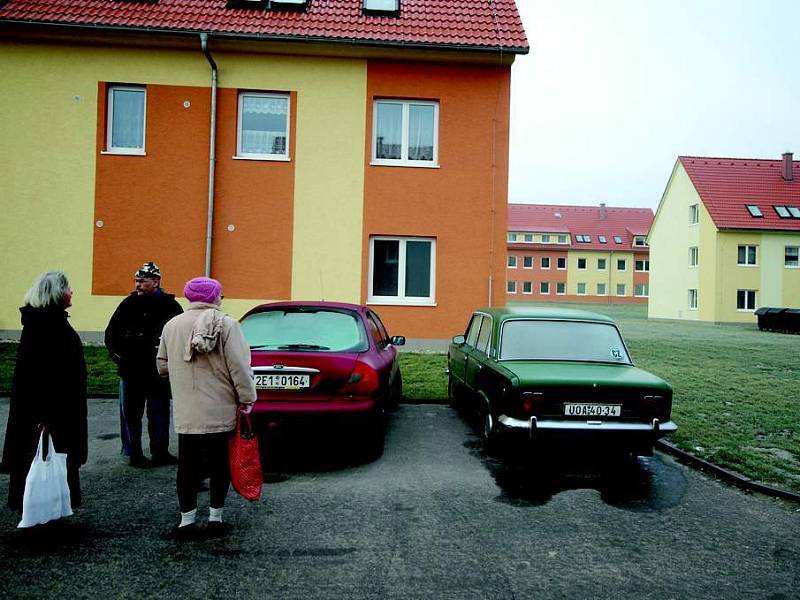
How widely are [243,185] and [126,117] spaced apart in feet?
10.5

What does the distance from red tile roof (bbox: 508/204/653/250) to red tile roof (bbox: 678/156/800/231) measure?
32.9 meters

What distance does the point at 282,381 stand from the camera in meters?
5.34

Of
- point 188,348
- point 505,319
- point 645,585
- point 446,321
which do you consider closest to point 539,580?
point 645,585

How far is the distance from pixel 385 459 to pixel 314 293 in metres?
8.37

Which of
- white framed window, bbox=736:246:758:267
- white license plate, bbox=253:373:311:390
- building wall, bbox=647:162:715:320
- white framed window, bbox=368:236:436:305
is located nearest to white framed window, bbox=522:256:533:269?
building wall, bbox=647:162:715:320

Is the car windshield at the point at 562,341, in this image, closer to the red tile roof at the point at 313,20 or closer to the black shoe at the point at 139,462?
the black shoe at the point at 139,462

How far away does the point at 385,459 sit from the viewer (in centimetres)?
592

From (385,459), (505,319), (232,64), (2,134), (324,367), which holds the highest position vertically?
(232,64)

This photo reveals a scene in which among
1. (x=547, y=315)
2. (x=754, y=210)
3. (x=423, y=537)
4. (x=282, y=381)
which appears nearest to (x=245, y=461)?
(x=423, y=537)

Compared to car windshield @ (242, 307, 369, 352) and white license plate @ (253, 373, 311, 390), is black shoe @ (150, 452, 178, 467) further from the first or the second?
car windshield @ (242, 307, 369, 352)

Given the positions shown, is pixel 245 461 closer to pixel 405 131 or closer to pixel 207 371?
pixel 207 371

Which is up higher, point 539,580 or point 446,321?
point 446,321

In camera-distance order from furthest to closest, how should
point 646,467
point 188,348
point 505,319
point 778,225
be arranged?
point 778,225 → point 505,319 → point 646,467 → point 188,348

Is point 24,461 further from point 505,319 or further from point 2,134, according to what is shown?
point 2,134
